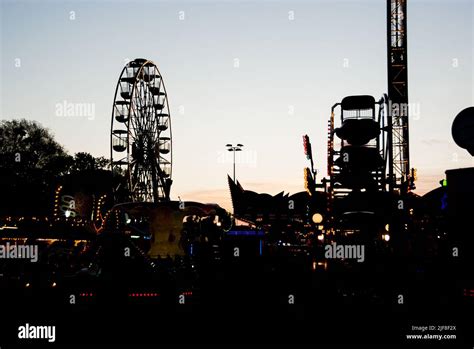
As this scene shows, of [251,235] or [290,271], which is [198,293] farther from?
[251,235]

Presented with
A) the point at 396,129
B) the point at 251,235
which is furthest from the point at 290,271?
the point at 396,129

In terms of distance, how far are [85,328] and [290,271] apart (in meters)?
14.1

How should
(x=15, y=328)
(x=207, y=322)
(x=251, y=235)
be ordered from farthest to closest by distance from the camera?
1. (x=251, y=235)
2. (x=207, y=322)
3. (x=15, y=328)

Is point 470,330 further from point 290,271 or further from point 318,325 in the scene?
point 290,271

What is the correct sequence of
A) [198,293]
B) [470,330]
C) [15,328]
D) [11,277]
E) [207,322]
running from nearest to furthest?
[470,330] → [15,328] → [207,322] → [198,293] → [11,277]

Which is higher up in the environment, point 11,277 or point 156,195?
point 156,195

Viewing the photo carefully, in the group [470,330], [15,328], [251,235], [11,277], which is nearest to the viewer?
[470,330]

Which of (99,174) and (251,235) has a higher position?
(99,174)

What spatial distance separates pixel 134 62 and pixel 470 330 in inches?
1416

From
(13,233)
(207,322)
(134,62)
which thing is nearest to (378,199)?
(134,62)

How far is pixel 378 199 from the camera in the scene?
43.3 meters

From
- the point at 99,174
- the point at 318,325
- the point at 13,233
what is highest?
the point at 99,174

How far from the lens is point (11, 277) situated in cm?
1881

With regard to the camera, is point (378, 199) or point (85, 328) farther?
point (378, 199)
